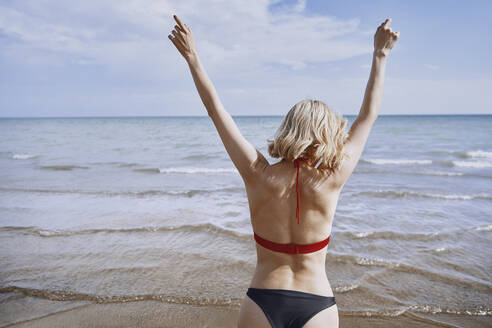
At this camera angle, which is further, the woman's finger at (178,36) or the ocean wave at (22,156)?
the ocean wave at (22,156)

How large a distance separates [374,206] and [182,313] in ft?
19.6

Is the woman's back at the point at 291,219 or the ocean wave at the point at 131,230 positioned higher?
the woman's back at the point at 291,219

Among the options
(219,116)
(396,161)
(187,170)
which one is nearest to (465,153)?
(396,161)

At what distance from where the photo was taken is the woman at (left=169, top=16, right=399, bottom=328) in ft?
5.62

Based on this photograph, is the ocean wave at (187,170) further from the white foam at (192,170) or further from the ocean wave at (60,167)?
the ocean wave at (60,167)

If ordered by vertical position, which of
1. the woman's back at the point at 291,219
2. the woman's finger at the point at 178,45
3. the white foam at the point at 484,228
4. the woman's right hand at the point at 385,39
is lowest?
the white foam at the point at 484,228

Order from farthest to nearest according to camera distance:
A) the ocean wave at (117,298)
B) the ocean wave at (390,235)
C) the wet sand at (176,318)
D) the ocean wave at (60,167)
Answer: the ocean wave at (60,167) → the ocean wave at (390,235) → the ocean wave at (117,298) → the wet sand at (176,318)

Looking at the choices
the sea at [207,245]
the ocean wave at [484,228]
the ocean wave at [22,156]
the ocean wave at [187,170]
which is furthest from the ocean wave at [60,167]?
the ocean wave at [484,228]

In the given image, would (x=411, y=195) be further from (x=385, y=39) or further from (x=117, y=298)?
(x=385, y=39)

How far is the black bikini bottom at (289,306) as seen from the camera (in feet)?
5.93

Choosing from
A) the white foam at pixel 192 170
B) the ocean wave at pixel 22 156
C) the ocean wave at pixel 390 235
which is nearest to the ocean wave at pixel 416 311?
the ocean wave at pixel 390 235

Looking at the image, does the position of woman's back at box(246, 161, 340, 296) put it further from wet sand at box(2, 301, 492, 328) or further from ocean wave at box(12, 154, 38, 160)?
ocean wave at box(12, 154, 38, 160)

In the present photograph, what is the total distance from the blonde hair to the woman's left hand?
60cm

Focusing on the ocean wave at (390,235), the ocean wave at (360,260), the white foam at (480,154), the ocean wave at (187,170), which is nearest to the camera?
the ocean wave at (360,260)
